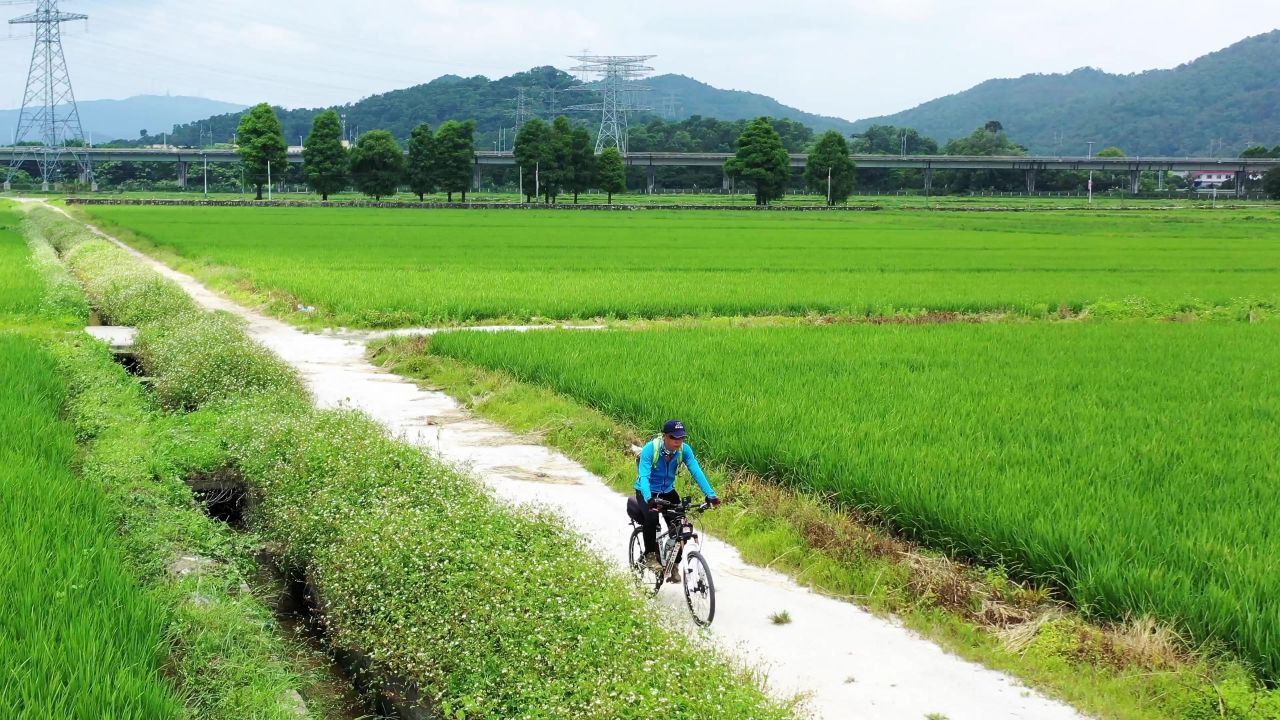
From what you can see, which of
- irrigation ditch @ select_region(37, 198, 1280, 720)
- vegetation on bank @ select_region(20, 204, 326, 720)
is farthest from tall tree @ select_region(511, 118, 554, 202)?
vegetation on bank @ select_region(20, 204, 326, 720)

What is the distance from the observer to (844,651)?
570 centimetres

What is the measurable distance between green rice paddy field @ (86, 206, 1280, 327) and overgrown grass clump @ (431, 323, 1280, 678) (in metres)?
5.15

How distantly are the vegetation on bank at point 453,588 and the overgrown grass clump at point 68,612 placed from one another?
109cm

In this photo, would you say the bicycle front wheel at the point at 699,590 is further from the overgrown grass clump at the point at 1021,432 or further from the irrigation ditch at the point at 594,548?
the overgrown grass clump at the point at 1021,432

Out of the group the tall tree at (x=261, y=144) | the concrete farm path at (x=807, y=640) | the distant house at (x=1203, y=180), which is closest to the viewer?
the concrete farm path at (x=807, y=640)

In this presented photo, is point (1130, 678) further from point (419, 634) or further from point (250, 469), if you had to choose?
point (250, 469)

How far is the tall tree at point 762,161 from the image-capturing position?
9444 centimetres

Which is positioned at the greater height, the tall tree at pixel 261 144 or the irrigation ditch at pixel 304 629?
the tall tree at pixel 261 144

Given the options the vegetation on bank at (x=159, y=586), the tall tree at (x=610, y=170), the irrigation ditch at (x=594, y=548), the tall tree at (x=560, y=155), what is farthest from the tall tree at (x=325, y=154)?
the vegetation on bank at (x=159, y=586)

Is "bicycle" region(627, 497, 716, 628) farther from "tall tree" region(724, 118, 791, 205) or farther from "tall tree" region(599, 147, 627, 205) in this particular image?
"tall tree" region(599, 147, 627, 205)

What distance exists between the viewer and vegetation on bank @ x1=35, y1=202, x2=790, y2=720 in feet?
14.0

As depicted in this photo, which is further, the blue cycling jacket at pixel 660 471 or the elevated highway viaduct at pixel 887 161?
the elevated highway viaduct at pixel 887 161

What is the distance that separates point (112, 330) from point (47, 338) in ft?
6.15

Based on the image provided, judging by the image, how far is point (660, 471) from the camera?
620cm
